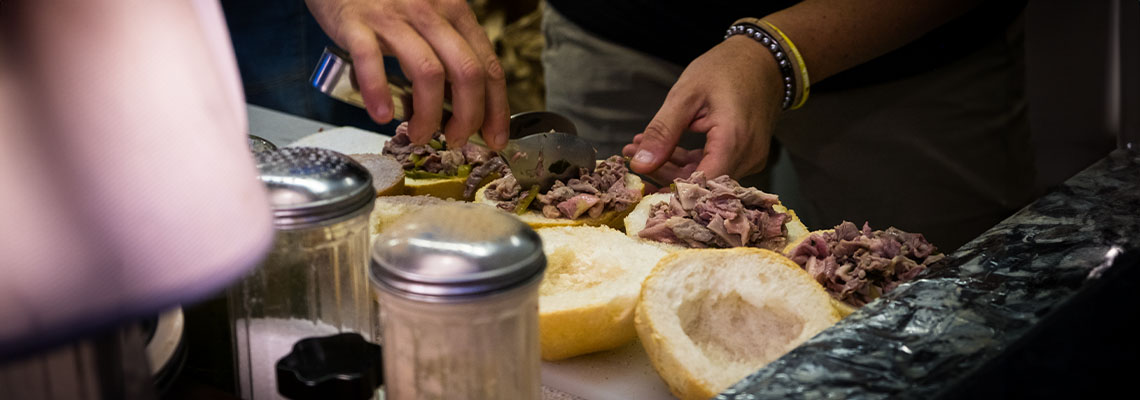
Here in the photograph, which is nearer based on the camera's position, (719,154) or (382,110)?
(382,110)

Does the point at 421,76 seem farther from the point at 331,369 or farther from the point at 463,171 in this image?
the point at 331,369

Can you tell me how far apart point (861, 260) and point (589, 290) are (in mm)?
452

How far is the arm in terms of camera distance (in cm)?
236

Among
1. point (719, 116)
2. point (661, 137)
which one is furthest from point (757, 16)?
point (661, 137)

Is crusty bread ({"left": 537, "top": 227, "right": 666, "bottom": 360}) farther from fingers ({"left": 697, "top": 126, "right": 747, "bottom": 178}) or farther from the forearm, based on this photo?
the forearm

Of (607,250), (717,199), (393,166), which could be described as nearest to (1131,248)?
(717,199)

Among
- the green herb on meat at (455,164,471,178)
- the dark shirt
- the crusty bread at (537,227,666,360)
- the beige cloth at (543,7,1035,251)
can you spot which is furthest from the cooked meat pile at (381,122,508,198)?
the beige cloth at (543,7,1035,251)

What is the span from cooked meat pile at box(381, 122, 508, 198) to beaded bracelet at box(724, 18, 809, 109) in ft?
2.71

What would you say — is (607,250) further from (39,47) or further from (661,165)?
(39,47)

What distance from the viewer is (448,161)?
7.57 ft

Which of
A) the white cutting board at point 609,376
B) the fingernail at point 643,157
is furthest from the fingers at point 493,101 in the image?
the white cutting board at point 609,376

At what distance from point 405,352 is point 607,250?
801mm

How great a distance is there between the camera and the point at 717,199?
70.2 inches

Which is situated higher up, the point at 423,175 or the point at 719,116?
the point at 719,116
